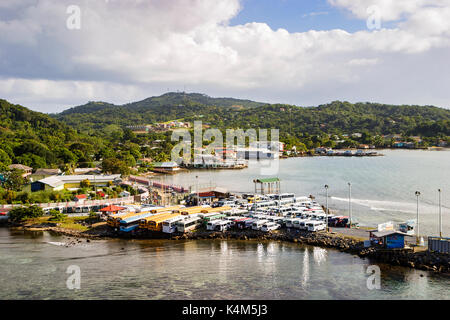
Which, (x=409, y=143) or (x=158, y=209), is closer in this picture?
(x=158, y=209)

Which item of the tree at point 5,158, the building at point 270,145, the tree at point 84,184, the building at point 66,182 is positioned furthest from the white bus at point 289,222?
the building at point 270,145

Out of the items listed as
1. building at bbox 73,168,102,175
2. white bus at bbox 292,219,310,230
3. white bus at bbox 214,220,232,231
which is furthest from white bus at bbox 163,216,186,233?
building at bbox 73,168,102,175

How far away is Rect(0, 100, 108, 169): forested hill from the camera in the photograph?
2497cm

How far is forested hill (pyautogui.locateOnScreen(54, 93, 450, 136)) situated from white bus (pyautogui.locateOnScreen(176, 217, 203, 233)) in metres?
57.6

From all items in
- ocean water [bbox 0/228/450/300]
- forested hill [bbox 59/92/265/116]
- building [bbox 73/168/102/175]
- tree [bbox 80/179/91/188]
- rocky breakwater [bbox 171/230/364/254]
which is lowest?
ocean water [bbox 0/228/450/300]

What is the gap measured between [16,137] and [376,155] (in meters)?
42.5

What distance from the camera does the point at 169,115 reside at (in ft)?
328

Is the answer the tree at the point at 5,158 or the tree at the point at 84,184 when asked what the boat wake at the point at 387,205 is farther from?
the tree at the point at 5,158

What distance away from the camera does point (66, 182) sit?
60.3 ft

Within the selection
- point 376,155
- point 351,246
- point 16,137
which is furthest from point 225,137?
point 351,246

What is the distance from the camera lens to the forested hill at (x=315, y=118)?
7069 cm

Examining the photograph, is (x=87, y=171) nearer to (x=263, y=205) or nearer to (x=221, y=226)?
(x=263, y=205)

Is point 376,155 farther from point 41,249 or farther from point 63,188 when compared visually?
point 41,249

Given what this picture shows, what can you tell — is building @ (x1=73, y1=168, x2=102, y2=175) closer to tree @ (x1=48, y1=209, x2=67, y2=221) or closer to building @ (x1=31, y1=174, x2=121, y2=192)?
building @ (x1=31, y1=174, x2=121, y2=192)
